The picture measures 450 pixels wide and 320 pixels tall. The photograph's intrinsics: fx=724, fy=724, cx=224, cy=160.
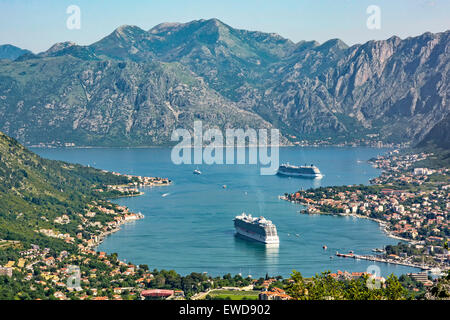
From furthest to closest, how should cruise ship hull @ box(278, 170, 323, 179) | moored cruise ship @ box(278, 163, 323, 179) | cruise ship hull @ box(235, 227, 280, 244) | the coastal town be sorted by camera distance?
1. moored cruise ship @ box(278, 163, 323, 179)
2. cruise ship hull @ box(278, 170, 323, 179)
3. cruise ship hull @ box(235, 227, 280, 244)
4. the coastal town

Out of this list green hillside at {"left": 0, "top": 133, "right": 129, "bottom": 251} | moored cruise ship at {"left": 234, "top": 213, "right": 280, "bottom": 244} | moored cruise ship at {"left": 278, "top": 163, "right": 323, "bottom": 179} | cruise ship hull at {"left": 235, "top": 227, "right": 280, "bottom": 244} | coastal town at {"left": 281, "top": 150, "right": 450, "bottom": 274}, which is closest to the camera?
coastal town at {"left": 281, "top": 150, "right": 450, "bottom": 274}

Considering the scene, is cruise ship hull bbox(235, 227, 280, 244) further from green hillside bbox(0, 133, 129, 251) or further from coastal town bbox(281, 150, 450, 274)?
green hillside bbox(0, 133, 129, 251)

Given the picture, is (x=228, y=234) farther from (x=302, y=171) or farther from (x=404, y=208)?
(x=302, y=171)

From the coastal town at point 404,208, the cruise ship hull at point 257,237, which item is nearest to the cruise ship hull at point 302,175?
the coastal town at point 404,208

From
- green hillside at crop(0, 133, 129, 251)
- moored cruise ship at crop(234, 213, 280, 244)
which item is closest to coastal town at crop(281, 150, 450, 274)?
moored cruise ship at crop(234, 213, 280, 244)

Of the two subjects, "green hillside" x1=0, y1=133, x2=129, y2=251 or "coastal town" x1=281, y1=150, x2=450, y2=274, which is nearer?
"coastal town" x1=281, y1=150, x2=450, y2=274

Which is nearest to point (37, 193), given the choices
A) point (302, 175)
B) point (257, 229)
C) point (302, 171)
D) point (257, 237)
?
point (257, 229)

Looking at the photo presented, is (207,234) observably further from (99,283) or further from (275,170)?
(275,170)
